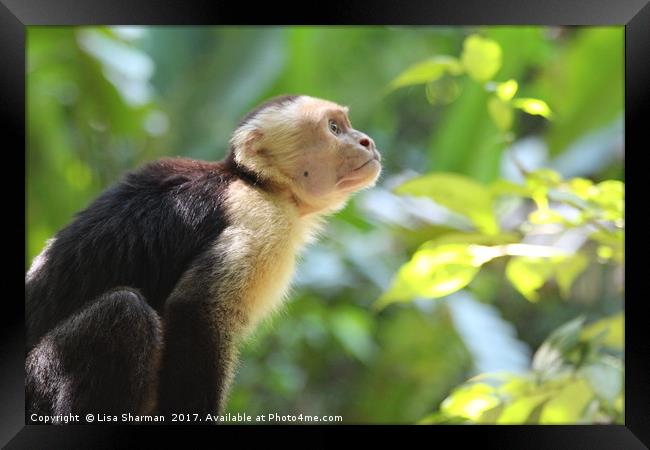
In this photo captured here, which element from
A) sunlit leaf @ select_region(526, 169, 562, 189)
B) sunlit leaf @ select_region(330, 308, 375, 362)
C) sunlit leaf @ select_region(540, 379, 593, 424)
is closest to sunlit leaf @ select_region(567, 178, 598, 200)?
sunlit leaf @ select_region(526, 169, 562, 189)

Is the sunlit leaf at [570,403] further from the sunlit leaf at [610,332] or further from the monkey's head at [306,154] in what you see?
the monkey's head at [306,154]

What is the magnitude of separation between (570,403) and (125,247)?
1.16 meters

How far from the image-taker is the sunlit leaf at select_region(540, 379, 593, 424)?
183 centimetres

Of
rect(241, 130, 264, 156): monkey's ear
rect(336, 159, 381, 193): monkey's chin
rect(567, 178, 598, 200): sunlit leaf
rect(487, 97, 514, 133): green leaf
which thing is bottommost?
rect(567, 178, 598, 200): sunlit leaf

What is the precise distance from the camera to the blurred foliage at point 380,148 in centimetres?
325

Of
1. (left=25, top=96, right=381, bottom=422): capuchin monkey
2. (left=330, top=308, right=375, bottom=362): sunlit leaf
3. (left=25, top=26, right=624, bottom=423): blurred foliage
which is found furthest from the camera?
(left=330, top=308, right=375, bottom=362): sunlit leaf

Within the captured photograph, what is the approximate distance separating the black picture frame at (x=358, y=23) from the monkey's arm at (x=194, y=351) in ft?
0.30

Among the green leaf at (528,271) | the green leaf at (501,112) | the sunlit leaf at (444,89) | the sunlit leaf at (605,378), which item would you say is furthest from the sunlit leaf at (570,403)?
the sunlit leaf at (444,89)

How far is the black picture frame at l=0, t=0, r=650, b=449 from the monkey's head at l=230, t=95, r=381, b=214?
35cm

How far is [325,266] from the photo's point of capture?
146 inches

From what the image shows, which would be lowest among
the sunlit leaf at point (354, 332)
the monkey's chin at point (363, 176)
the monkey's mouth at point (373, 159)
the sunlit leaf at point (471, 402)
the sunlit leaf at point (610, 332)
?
the sunlit leaf at point (354, 332)

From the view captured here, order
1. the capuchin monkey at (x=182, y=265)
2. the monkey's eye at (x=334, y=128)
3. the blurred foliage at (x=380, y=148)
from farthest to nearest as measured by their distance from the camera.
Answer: the blurred foliage at (x=380, y=148)
the monkey's eye at (x=334, y=128)
the capuchin monkey at (x=182, y=265)

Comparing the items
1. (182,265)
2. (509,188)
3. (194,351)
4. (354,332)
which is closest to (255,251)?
(182,265)

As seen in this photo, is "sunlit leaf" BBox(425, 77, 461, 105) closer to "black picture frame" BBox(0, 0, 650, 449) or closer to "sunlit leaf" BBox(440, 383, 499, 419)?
"black picture frame" BBox(0, 0, 650, 449)
